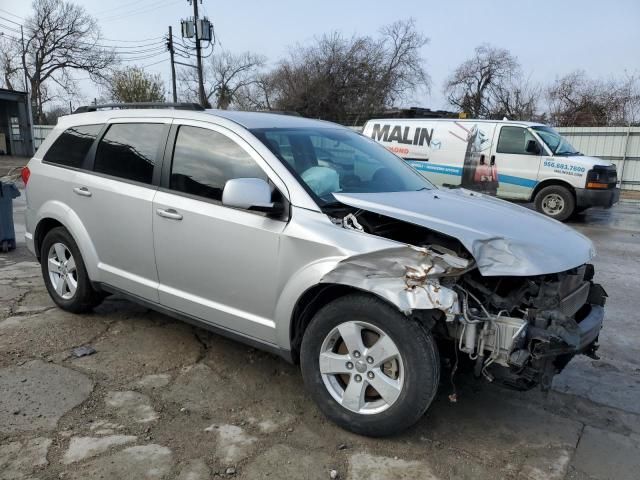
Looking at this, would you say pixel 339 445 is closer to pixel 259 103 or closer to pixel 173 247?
pixel 173 247

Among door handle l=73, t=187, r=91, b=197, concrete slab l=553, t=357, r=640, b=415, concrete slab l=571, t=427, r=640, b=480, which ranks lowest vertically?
concrete slab l=553, t=357, r=640, b=415

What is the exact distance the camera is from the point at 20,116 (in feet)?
91.2

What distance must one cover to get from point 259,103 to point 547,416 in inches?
1669

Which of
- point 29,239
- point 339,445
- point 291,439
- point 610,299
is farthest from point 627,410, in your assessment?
point 29,239

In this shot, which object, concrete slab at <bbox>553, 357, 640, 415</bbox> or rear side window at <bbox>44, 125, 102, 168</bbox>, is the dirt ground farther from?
rear side window at <bbox>44, 125, 102, 168</bbox>

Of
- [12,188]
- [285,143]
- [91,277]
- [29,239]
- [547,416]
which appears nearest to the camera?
[547,416]

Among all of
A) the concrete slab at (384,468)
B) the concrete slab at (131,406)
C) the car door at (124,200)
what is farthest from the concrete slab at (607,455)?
the car door at (124,200)

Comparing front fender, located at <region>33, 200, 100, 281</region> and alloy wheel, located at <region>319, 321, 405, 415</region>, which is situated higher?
front fender, located at <region>33, 200, 100, 281</region>

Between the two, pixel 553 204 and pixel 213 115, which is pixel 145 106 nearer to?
pixel 213 115

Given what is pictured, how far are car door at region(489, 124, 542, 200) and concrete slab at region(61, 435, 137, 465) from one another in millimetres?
10477

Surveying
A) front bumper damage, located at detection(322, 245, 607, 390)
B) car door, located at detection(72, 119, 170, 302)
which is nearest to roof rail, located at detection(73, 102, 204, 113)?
car door, located at detection(72, 119, 170, 302)

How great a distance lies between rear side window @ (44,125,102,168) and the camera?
173 inches

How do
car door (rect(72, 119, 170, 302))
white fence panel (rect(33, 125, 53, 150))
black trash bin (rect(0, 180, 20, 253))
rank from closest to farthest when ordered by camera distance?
car door (rect(72, 119, 170, 302))
black trash bin (rect(0, 180, 20, 253))
white fence panel (rect(33, 125, 53, 150))

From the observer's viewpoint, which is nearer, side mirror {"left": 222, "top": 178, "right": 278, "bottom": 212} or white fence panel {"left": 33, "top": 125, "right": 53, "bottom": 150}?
side mirror {"left": 222, "top": 178, "right": 278, "bottom": 212}
